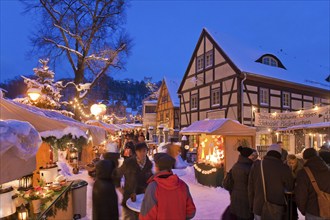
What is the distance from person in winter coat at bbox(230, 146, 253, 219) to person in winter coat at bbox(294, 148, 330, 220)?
3.39 feet

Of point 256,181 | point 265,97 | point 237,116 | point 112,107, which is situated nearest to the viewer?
point 256,181

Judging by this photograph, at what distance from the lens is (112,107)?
154 ft

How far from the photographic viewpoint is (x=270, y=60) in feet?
68.4

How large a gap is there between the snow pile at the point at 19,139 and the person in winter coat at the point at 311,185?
350 centimetres

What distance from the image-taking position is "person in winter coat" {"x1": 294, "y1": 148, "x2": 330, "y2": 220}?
3.82m

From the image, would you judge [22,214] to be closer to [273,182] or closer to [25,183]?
[25,183]

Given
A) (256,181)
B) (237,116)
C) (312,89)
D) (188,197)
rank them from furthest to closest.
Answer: (312,89) → (237,116) → (256,181) → (188,197)

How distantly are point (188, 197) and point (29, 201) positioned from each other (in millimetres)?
2854

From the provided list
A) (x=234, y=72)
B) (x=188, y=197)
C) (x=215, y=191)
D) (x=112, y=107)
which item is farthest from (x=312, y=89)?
(x=112, y=107)

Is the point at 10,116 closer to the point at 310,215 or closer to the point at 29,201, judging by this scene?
the point at 29,201

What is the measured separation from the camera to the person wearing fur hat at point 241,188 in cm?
488

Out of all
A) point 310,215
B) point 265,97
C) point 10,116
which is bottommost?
point 310,215

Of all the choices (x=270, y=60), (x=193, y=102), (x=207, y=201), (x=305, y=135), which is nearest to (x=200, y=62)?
(x=193, y=102)

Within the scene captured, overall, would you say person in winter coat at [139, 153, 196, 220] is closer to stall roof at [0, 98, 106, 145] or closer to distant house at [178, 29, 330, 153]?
stall roof at [0, 98, 106, 145]
